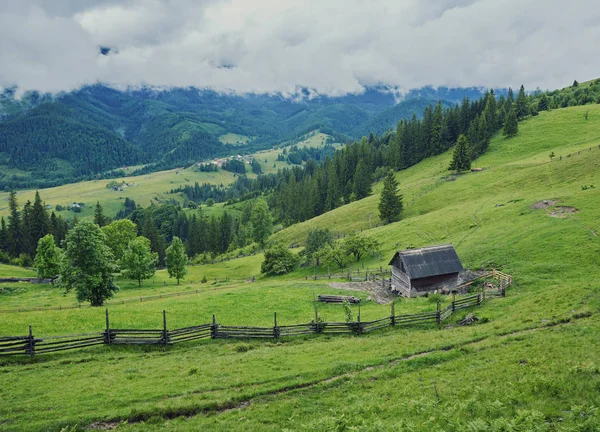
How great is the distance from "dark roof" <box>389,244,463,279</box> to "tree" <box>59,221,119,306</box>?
130 ft

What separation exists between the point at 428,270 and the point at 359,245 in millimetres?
23538

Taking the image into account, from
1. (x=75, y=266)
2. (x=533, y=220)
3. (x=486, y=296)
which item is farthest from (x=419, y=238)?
(x=75, y=266)

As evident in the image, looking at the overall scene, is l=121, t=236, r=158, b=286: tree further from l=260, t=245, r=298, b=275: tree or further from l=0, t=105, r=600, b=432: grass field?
→ l=0, t=105, r=600, b=432: grass field

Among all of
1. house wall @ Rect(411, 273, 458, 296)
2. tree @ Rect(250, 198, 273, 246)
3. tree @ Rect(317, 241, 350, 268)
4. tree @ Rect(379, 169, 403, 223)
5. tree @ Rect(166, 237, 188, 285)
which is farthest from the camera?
tree @ Rect(250, 198, 273, 246)

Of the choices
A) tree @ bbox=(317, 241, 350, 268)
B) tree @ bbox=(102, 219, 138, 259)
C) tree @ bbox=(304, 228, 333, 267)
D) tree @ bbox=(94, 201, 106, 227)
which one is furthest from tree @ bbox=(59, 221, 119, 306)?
tree @ bbox=(94, 201, 106, 227)

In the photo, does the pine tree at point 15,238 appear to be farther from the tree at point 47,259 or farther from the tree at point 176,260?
the tree at point 176,260

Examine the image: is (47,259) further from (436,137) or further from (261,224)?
(436,137)

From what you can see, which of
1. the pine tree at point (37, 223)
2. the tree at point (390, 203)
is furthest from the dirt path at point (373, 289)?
the pine tree at point (37, 223)

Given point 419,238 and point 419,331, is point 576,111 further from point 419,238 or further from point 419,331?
point 419,331

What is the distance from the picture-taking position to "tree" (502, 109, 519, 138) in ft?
411

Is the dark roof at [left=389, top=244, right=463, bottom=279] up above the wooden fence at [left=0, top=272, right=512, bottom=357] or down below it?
above

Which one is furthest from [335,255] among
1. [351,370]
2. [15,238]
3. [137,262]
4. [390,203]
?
[15,238]

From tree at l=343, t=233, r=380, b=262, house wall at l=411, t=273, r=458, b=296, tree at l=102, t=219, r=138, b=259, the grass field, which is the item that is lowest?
house wall at l=411, t=273, r=458, b=296

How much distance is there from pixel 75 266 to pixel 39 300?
24.9 meters
